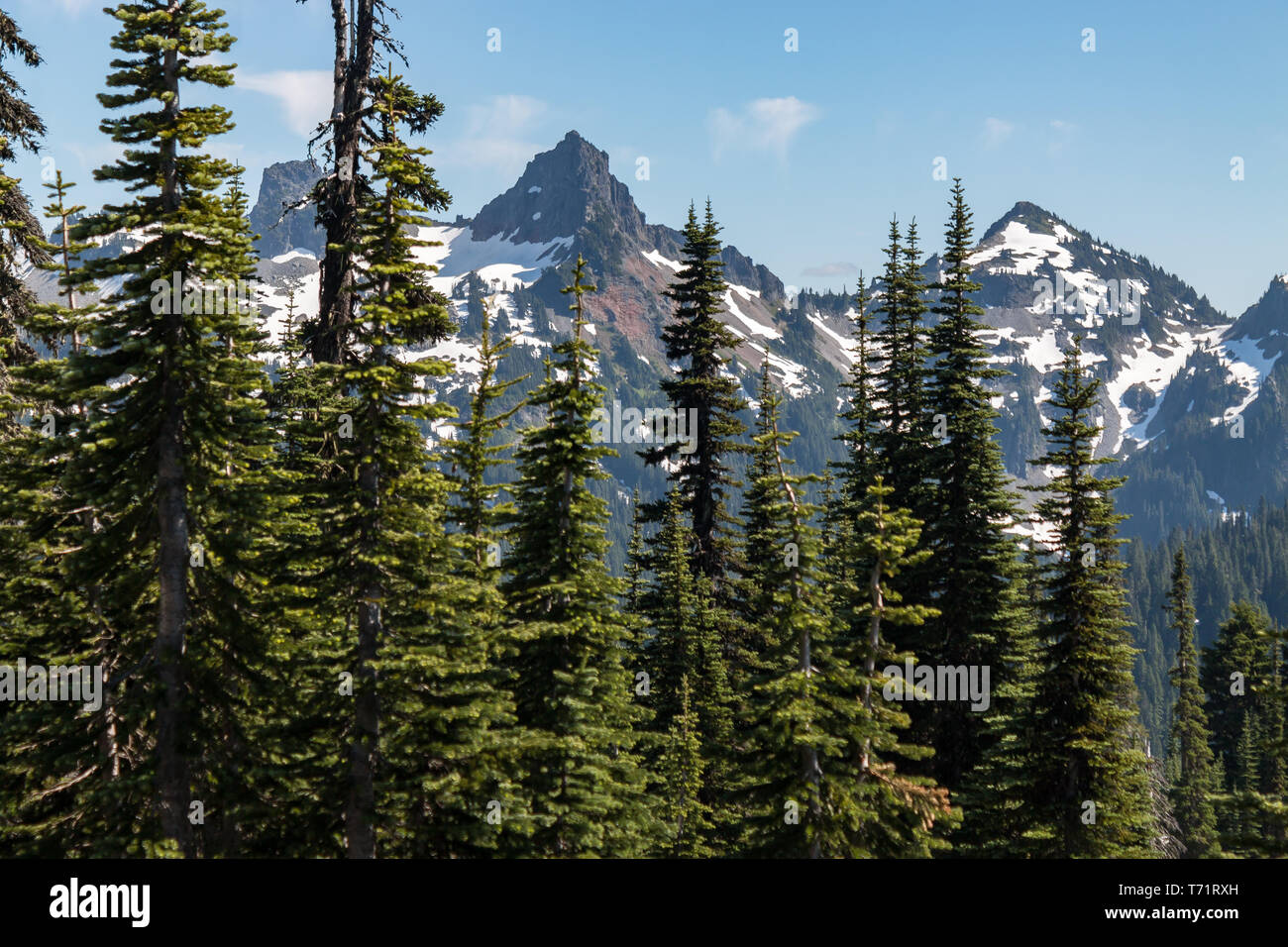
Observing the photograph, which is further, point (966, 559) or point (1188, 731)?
point (1188, 731)

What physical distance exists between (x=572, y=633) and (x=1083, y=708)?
1335 cm

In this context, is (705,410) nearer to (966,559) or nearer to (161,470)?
(966,559)

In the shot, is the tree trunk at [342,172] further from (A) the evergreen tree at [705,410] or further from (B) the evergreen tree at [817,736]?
(A) the evergreen tree at [705,410]

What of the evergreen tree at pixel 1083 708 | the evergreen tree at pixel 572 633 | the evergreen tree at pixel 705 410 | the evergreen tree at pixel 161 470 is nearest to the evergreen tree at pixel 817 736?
the evergreen tree at pixel 572 633

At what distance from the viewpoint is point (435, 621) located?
1880 centimetres

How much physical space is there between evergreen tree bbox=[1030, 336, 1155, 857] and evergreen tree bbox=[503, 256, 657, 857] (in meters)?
10.5

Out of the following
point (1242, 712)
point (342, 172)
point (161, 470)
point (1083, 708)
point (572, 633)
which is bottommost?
point (1242, 712)

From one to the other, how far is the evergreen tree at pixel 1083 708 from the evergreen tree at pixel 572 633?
10.5 meters

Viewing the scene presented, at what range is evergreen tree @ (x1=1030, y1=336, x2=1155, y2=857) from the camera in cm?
2338

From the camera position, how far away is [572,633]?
22.5 m

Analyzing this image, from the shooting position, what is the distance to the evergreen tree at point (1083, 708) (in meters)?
23.4

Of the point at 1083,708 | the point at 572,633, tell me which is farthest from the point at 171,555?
the point at 1083,708
